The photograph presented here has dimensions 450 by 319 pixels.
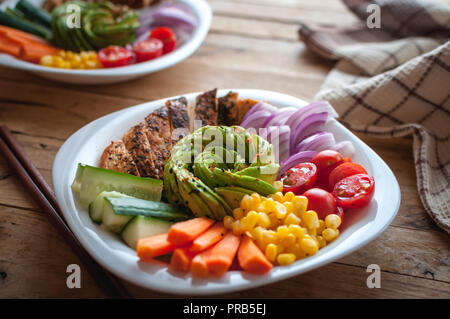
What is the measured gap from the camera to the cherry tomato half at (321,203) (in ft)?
5.41

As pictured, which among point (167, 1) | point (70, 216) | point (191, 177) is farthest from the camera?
point (167, 1)

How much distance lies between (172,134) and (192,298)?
778 mm

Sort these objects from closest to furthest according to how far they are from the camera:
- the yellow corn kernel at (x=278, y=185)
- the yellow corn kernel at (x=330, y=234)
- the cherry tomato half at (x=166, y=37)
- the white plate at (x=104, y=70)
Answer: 1. the yellow corn kernel at (x=330, y=234)
2. the yellow corn kernel at (x=278, y=185)
3. the white plate at (x=104, y=70)
4. the cherry tomato half at (x=166, y=37)

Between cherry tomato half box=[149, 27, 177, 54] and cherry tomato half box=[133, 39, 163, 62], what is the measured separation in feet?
0.34

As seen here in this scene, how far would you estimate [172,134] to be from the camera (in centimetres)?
198

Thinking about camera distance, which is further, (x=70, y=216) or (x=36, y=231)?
(x=36, y=231)

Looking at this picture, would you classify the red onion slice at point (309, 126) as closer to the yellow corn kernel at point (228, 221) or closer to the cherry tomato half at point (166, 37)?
the yellow corn kernel at point (228, 221)

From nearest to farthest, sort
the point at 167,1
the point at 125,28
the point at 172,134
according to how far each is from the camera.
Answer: the point at 172,134
the point at 125,28
the point at 167,1

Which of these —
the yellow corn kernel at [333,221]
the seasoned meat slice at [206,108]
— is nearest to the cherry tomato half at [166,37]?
the seasoned meat slice at [206,108]

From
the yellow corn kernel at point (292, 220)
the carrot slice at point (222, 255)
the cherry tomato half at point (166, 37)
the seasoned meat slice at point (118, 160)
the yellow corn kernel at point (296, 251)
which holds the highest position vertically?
the cherry tomato half at point (166, 37)

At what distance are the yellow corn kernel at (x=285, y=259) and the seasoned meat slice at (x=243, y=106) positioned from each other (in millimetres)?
922

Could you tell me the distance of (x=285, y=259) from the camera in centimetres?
141
